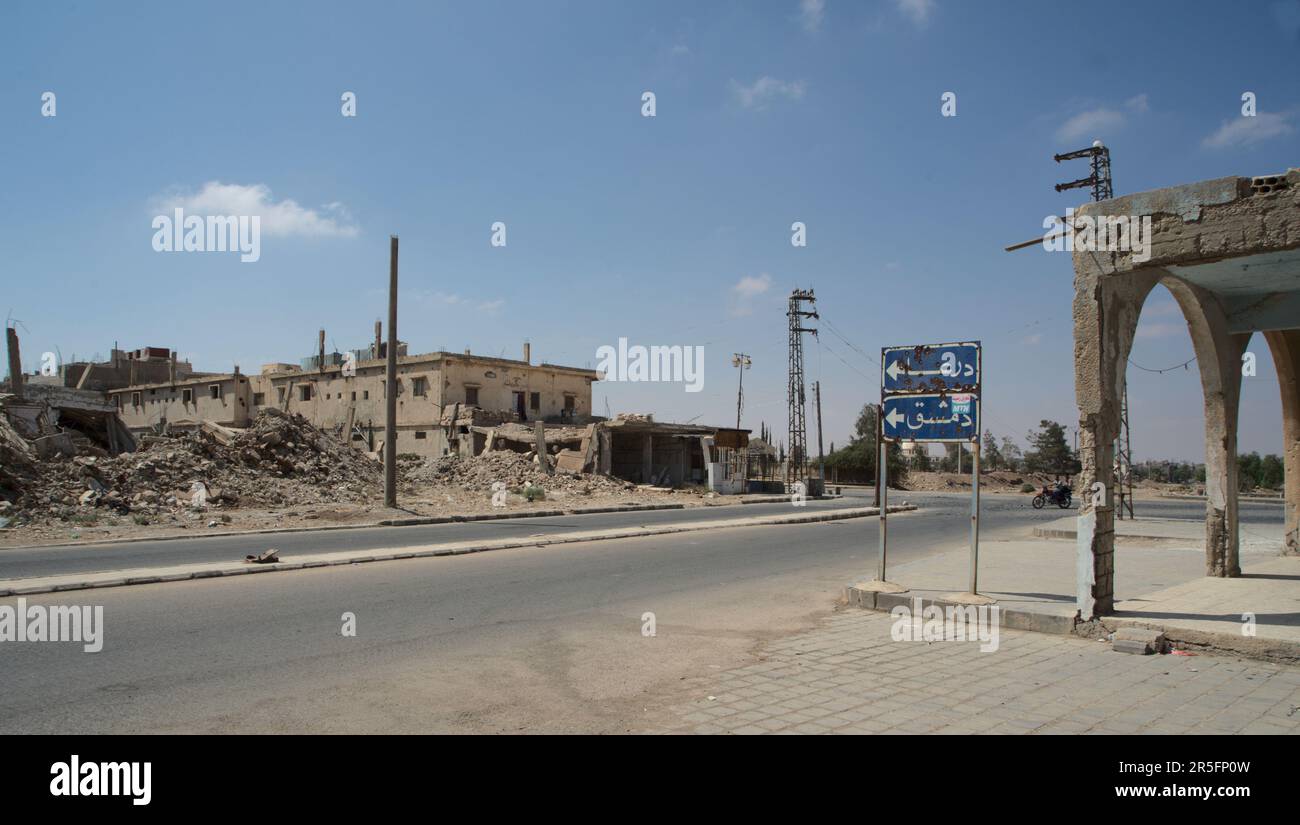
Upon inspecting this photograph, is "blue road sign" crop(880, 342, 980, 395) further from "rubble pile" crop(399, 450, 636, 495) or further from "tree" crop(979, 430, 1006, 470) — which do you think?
"tree" crop(979, 430, 1006, 470)

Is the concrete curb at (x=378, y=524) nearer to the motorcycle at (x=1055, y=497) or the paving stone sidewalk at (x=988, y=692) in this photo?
the paving stone sidewalk at (x=988, y=692)

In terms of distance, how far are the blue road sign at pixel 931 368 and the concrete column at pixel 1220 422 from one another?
13.0ft

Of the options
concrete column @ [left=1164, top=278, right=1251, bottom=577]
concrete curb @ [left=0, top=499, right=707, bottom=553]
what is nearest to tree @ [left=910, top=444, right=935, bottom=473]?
concrete curb @ [left=0, top=499, right=707, bottom=553]

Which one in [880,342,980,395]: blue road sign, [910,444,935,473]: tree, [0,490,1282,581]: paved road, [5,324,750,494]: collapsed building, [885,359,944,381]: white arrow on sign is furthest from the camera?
[910,444,935,473]: tree

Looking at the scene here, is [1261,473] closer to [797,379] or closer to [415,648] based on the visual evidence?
[797,379]

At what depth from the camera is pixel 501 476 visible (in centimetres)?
3759

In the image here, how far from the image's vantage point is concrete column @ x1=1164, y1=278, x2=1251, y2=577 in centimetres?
1163

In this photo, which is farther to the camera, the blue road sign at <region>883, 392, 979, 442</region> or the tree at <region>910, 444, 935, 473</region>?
the tree at <region>910, 444, 935, 473</region>

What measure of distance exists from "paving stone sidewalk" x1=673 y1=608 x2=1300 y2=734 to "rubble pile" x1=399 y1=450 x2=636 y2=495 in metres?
28.8

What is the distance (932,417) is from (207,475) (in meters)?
23.7

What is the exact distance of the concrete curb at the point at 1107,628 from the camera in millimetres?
7430

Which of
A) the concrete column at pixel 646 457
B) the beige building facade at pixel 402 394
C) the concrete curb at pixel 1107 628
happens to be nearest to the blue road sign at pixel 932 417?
the concrete curb at pixel 1107 628
